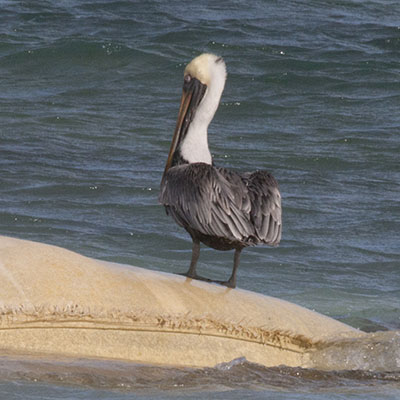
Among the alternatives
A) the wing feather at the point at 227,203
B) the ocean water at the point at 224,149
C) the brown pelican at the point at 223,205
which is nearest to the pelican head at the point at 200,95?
the brown pelican at the point at 223,205

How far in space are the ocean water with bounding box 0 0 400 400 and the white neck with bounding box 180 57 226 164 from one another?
1.19 metres

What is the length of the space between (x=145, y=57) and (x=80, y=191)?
5523 mm

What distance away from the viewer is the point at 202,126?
4777 mm

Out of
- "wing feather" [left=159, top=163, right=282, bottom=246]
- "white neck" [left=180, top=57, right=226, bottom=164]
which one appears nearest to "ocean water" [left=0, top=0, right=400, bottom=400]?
"wing feather" [left=159, top=163, right=282, bottom=246]

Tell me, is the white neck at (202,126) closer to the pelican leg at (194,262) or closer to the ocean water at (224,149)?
the pelican leg at (194,262)

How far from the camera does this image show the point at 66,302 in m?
3.48

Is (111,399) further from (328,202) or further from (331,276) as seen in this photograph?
(328,202)

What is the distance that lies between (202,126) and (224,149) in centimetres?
503

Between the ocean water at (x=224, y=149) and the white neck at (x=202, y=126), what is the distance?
1.19m

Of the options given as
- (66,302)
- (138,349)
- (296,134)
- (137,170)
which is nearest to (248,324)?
(138,349)

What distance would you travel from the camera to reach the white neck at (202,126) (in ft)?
15.3

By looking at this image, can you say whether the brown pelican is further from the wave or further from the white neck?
the wave

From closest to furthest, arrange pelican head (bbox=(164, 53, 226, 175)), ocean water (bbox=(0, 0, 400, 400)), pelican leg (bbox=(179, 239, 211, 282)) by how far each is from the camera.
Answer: ocean water (bbox=(0, 0, 400, 400)) → pelican leg (bbox=(179, 239, 211, 282)) → pelican head (bbox=(164, 53, 226, 175))

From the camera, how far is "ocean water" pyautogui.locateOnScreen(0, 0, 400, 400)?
3.52 metres
